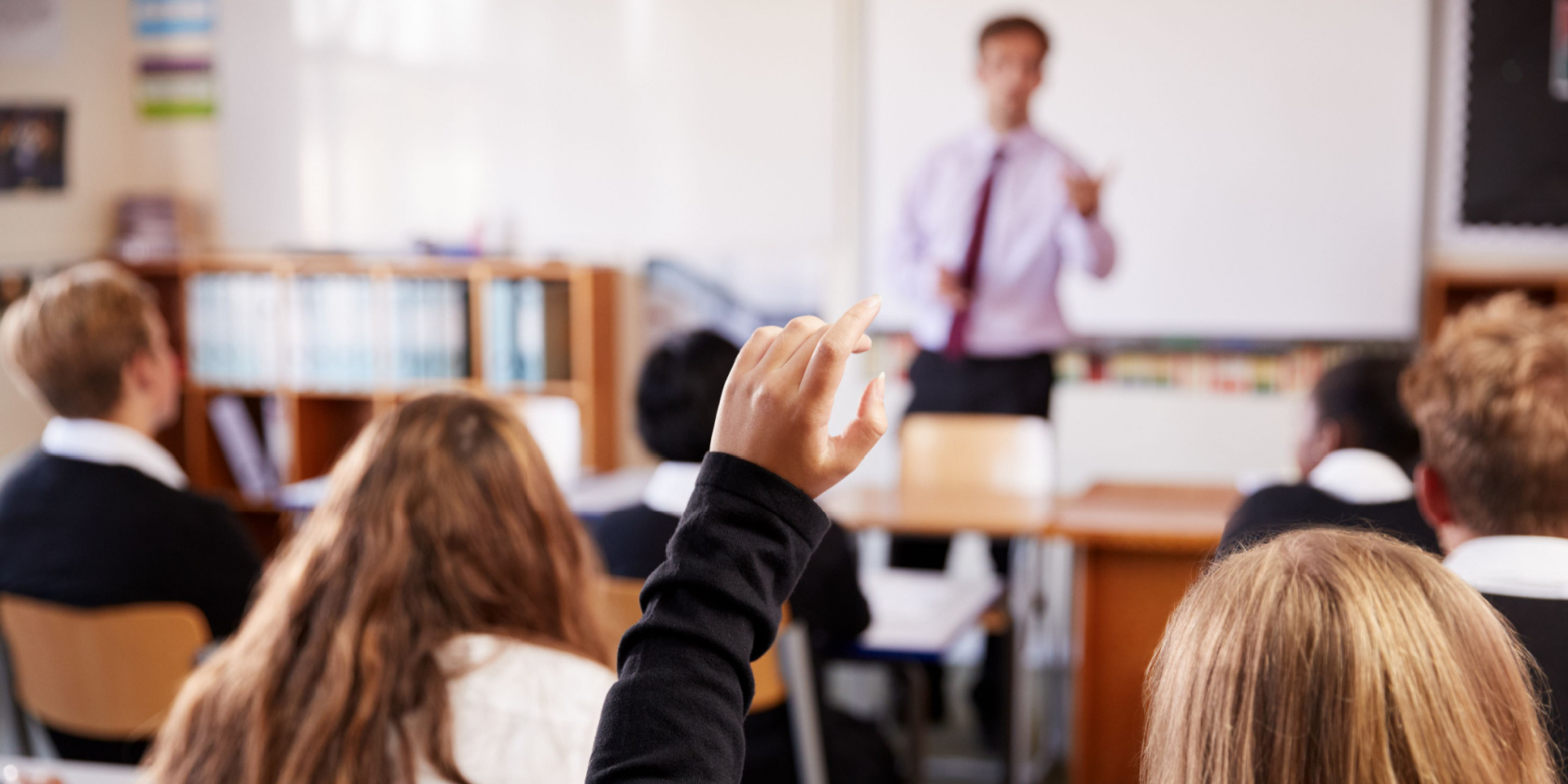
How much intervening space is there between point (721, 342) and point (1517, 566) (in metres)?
1.36

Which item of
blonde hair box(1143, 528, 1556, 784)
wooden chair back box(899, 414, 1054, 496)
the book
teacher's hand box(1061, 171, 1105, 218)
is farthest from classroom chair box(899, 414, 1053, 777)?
blonde hair box(1143, 528, 1556, 784)

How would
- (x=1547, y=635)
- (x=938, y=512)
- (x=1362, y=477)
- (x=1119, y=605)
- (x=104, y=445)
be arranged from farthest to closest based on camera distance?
1. (x=938, y=512)
2. (x=1119, y=605)
3. (x=104, y=445)
4. (x=1362, y=477)
5. (x=1547, y=635)

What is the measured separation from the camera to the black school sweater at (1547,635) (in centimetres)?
121

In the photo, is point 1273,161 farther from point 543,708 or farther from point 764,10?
point 543,708

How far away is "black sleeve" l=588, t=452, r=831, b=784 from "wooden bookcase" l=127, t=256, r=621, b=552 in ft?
12.8

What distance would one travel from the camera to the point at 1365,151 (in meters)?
4.12

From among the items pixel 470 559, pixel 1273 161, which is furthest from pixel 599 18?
pixel 470 559

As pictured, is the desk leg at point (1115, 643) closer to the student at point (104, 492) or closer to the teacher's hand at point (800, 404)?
the student at point (104, 492)

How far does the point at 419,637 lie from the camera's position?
1289mm

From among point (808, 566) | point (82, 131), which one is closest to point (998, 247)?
point (808, 566)

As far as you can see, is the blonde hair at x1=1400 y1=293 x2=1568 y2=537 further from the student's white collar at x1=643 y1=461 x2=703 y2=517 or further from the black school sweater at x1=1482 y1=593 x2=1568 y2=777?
the student's white collar at x1=643 y1=461 x2=703 y2=517

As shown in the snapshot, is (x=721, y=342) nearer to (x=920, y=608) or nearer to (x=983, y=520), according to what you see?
(x=920, y=608)

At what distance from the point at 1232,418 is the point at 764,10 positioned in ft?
6.90

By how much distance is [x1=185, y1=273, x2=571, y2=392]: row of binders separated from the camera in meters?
4.48
